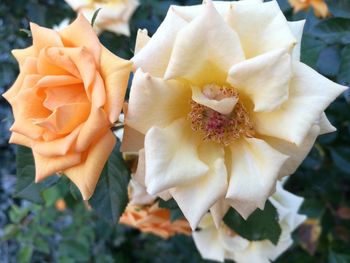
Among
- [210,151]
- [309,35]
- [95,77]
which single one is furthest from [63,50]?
[309,35]

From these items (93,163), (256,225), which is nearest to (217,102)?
(93,163)

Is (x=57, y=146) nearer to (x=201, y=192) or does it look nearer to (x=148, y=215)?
(x=201, y=192)

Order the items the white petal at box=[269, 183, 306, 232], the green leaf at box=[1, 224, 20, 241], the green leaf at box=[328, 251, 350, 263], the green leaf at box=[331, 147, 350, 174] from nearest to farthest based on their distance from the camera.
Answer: the white petal at box=[269, 183, 306, 232]
the green leaf at box=[328, 251, 350, 263]
the green leaf at box=[331, 147, 350, 174]
the green leaf at box=[1, 224, 20, 241]

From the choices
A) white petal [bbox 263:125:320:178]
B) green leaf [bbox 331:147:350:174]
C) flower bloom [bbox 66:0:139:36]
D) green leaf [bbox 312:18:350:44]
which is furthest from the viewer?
green leaf [bbox 331:147:350:174]

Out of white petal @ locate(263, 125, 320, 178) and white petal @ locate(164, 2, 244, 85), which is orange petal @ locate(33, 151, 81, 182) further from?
white petal @ locate(263, 125, 320, 178)

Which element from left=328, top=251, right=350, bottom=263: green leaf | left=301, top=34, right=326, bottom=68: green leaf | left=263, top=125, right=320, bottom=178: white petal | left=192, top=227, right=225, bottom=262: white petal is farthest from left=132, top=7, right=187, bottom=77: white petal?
left=328, top=251, right=350, bottom=263: green leaf

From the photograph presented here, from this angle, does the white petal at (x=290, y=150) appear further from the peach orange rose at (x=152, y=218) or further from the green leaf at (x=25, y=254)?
the green leaf at (x=25, y=254)
